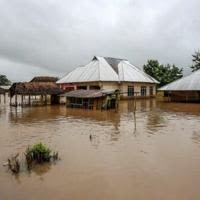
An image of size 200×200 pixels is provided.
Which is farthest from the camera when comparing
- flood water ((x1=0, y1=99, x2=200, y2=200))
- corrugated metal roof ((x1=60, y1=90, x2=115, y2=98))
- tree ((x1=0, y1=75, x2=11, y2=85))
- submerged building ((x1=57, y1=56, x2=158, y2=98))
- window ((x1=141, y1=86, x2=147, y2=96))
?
tree ((x1=0, y1=75, x2=11, y2=85))

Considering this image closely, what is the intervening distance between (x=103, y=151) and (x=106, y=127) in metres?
5.60

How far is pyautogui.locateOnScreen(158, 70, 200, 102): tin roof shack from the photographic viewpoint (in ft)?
109

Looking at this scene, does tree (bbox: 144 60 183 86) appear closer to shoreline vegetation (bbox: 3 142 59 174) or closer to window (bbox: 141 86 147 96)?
window (bbox: 141 86 147 96)

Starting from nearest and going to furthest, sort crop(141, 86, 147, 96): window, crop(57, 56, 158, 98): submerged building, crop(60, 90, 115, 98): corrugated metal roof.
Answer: crop(60, 90, 115, 98): corrugated metal roof < crop(57, 56, 158, 98): submerged building < crop(141, 86, 147, 96): window

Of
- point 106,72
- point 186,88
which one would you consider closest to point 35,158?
point 186,88

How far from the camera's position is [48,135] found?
1409 centimetres

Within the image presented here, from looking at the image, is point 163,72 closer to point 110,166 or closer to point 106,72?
point 106,72

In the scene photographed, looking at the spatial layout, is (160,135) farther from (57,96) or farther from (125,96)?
(125,96)

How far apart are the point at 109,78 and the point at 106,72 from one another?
1357 millimetres

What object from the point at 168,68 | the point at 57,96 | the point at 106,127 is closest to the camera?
the point at 106,127

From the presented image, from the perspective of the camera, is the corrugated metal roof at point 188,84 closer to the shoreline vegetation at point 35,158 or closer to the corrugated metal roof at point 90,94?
the corrugated metal roof at point 90,94

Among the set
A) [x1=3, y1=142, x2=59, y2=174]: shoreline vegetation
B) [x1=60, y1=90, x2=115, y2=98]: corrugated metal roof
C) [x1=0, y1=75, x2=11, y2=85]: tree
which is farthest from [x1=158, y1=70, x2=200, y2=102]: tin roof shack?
[x1=0, y1=75, x2=11, y2=85]: tree

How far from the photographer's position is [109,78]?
123 ft

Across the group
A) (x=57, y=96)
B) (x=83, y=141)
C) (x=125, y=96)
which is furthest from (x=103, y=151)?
(x=125, y=96)
